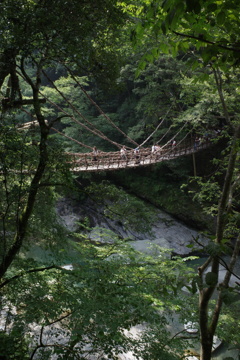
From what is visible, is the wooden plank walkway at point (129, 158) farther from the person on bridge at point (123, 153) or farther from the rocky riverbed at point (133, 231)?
the rocky riverbed at point (133, 231)

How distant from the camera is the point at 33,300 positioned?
1670 millimetres

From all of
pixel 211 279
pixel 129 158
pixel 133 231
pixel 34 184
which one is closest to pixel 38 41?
pixel 34 184

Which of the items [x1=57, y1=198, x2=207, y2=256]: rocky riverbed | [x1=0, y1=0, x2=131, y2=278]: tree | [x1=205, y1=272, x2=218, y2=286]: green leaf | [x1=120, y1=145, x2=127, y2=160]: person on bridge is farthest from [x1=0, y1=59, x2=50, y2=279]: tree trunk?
[x1=57, y1=198, x2=207, y2=256]: rocky riverbed

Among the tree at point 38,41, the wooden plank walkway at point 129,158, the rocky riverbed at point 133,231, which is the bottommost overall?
the tree at point 38,41

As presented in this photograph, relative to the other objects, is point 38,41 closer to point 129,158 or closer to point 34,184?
point 34,184

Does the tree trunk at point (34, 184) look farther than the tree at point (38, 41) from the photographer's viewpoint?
Yes

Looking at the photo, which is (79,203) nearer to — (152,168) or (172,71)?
(152,168)

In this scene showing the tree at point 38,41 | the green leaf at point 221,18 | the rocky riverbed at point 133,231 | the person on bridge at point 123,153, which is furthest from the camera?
the rocky riverbed at point 133,231

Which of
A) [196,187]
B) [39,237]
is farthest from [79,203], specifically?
[39,237]

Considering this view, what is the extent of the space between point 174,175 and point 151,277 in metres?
6.21

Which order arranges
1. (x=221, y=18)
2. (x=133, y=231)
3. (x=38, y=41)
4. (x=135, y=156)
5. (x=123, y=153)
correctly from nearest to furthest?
(x=221, y=18) → (x=38, y=41) → (x=123, y=153) → (x=133, y=231) → (x=135, y=156)

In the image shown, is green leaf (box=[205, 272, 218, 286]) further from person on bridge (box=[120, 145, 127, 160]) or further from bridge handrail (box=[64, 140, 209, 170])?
person on bridge (box=[120, 145, 127, 160])

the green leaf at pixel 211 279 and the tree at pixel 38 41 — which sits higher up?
the tree at pixel 38 41

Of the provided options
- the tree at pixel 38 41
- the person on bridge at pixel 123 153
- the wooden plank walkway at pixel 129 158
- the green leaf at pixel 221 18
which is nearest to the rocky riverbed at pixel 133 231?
the wooden plank walkway at pixel 129 158
